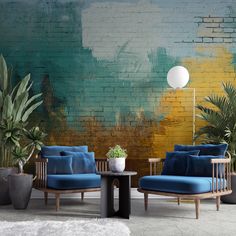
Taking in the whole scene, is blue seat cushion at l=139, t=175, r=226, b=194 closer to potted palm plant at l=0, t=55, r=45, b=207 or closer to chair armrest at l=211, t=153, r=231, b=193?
chair armrest at l=211, t=153, r=231, b=193

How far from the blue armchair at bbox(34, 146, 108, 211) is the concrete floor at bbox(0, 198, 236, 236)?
0.25m

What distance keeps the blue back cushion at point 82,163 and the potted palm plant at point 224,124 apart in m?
1.54

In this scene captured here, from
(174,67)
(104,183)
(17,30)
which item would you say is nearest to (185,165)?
(104,183)

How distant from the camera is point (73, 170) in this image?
626cm

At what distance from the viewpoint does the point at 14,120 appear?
257 inches

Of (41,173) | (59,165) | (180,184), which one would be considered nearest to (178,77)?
(180,184)

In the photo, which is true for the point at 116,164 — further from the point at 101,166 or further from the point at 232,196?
the point at 232,196

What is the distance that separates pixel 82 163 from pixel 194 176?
152 centimetres

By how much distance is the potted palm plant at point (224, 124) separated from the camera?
21.2 feet

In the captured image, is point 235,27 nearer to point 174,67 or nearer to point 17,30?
→ point 174,67

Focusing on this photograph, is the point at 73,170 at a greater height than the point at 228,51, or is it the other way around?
the point at 228,51

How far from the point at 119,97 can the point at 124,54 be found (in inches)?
26.2

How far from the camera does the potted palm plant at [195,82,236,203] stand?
6477mm

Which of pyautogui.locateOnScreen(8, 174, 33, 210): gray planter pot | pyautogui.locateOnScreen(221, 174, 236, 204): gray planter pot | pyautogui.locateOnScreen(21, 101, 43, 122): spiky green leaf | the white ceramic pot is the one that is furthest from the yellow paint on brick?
pyautogui.locateOnScreen(8, 174, 33, 210): gray planter pot
